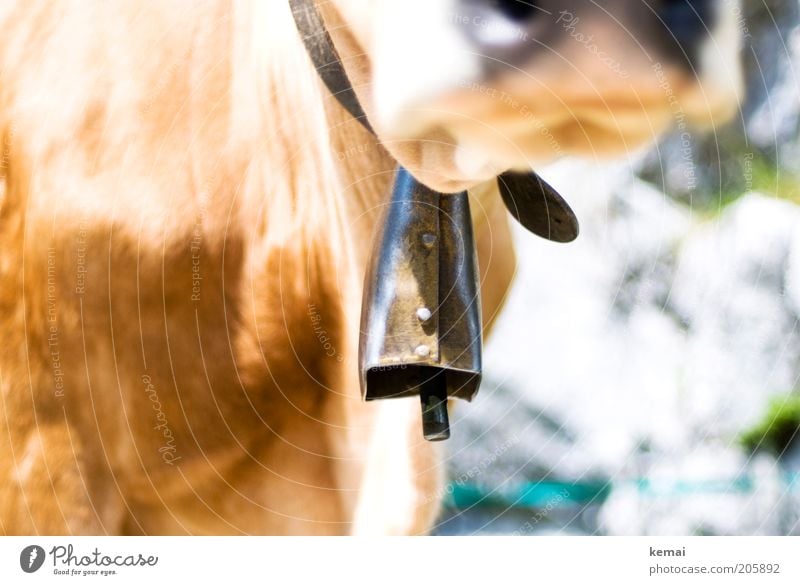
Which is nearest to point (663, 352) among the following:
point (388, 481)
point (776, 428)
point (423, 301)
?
point (776, 428)

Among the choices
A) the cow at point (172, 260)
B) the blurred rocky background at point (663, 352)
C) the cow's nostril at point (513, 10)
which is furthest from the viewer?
the blurred rocky background at point (663, 352)

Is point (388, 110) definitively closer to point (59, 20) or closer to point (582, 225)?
point (59, 20)

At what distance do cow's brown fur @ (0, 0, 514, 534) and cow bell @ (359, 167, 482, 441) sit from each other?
0.22 ft

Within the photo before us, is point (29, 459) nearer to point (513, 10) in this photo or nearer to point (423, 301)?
point (423, 301)

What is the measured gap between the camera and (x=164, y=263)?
651 millimetres

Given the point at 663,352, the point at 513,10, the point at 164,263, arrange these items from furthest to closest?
the point at 663,352 → the point at 164,263 → the point at 513,10

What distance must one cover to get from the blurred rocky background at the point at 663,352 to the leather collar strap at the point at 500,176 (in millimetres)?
247

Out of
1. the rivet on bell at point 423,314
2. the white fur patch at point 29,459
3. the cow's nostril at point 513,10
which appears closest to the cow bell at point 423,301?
the rivet on bell at point 423,314

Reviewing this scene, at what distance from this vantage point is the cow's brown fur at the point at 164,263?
0.65 m

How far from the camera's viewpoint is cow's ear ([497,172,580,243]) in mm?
584

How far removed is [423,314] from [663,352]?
1.58ft

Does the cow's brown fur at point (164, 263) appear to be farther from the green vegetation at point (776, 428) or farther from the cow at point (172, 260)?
the green vegetation at point (776, 428)

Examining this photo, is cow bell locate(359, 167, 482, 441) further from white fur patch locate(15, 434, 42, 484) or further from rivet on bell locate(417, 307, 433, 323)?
white fur patch locate(15, 434, 42, 484)

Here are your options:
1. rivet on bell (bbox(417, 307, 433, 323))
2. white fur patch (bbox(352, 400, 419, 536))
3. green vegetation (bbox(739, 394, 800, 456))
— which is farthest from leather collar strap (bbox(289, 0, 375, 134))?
green vegetation (bbox(739, 394, 800, 456))
